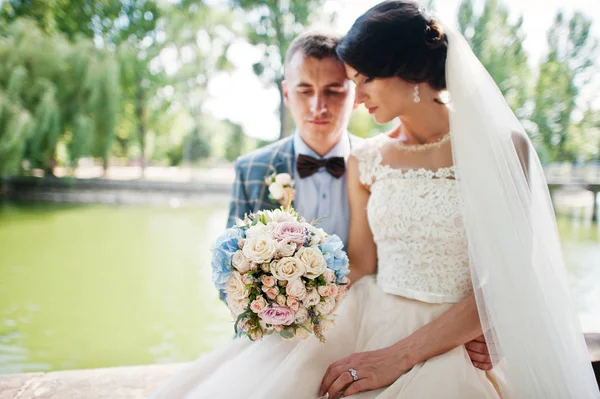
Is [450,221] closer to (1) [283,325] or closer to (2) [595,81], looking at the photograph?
(1) [283,325]

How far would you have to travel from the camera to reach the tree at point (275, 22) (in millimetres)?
18016

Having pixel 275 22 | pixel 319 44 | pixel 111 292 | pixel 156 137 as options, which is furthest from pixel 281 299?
pixel 156 137

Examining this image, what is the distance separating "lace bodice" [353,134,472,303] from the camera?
1.83 metres

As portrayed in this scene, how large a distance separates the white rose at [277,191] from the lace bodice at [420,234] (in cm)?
46

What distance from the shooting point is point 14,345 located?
16.6ft

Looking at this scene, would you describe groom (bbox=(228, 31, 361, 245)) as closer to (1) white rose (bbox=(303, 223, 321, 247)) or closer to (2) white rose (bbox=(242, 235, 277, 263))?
(1) white rose (bbox=(303, 223, 321, 247))

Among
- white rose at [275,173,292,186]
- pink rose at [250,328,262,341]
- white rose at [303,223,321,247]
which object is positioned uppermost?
white rose at [275,173,292,186]

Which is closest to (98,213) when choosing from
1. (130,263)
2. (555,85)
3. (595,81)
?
(130,263)

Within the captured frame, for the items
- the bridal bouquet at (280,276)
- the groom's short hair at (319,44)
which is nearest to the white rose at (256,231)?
the bridal bouquet at (280,276)

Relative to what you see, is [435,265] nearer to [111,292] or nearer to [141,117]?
[111,292]

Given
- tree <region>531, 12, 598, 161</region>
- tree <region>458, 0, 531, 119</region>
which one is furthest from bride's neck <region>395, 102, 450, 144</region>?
tree <region>531, 12, 598, 161</region>

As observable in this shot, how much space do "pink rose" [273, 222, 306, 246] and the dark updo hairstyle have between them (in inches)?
28.8

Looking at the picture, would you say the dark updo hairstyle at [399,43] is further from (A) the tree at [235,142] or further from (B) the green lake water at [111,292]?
(A) the tree at [235,142]

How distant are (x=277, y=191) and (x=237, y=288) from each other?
2.75 feet
